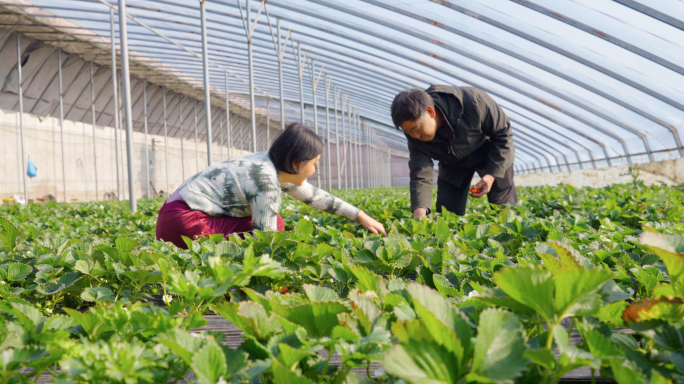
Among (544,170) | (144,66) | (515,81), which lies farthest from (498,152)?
(544,170)

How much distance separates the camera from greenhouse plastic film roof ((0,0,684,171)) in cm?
985

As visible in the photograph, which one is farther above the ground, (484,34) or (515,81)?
(484,34)

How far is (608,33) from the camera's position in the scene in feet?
32.1

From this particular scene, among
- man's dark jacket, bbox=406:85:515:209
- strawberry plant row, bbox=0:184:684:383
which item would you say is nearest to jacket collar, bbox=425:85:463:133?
man's dark jacket, bbox=406:85:515:209

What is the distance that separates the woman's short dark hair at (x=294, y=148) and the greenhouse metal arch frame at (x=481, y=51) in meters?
5.18

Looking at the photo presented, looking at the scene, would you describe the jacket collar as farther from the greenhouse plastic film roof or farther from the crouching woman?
the greenhouse plastic film roof

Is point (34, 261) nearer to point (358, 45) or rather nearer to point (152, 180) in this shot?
point (358, 45)

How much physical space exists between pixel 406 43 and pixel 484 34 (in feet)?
8.29

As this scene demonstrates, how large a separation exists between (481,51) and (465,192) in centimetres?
994

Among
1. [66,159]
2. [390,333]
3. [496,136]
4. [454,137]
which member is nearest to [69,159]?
[66,159]

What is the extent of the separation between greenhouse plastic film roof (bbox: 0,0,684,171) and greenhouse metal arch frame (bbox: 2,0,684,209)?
31mm

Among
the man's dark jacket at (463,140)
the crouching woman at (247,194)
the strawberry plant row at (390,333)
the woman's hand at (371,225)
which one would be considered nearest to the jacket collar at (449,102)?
the man's dark jacket at (463,140)

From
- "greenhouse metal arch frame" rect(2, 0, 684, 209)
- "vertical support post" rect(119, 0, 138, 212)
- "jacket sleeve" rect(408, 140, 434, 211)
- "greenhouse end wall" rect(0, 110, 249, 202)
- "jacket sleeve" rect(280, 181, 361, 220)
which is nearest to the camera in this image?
"jacket sleeve" rect(280, 181, 361, 220)

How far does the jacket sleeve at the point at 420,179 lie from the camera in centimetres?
359
